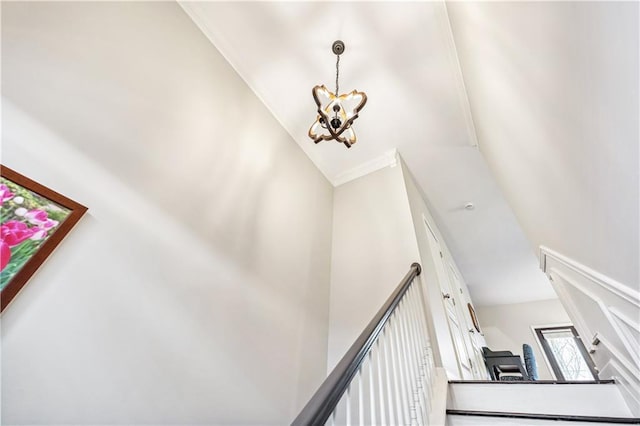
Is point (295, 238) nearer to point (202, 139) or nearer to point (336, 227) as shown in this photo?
point (336, 227)

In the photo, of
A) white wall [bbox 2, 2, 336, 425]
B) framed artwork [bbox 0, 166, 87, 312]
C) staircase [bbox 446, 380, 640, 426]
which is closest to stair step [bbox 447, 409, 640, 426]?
staircase [bbox 446, 380, 640, 426]

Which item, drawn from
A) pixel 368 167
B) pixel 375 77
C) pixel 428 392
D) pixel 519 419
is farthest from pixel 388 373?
pixel 368 167

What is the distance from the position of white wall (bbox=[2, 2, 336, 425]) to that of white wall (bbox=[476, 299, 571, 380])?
5917mm

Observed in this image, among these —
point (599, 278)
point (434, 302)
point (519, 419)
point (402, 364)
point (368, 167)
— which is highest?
point (368, 167)

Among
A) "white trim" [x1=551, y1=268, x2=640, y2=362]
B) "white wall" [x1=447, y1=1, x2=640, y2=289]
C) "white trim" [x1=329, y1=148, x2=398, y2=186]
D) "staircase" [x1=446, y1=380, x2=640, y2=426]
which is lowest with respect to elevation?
"staircase" [x1=446, y1=380, x2=640, y2=426]

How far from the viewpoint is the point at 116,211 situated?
1545 mm

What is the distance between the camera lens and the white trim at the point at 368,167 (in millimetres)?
3895

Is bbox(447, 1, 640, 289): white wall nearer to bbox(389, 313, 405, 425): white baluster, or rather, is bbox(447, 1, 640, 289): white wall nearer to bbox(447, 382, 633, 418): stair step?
bbox(447, 382, 633, 418): stair step

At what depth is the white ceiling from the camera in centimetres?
206

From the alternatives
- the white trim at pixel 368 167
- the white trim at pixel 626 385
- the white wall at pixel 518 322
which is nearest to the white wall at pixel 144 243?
the white trim at pixel 368 167

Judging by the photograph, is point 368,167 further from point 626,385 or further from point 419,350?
point 626,385

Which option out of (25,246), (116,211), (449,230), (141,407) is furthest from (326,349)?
(449,230)

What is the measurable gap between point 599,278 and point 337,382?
1535 millimetres

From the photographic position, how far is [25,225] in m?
1.19
